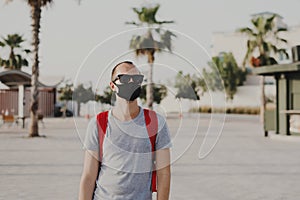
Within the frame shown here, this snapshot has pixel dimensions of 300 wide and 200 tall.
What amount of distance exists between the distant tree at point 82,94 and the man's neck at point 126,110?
7.7 inches

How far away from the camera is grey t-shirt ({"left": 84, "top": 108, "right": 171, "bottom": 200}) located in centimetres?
267

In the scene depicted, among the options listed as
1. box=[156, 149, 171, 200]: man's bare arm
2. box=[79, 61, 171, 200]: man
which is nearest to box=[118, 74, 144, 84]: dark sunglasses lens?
box=[79, 61, 171, 200]: man

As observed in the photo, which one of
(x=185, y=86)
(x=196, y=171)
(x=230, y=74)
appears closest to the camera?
(x=185, y=86)

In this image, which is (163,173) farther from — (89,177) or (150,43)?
(150,43)

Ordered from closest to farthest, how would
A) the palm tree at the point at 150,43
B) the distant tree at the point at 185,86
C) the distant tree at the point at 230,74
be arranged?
the palm tree at the point at 150,43, the distant tree at the point at 185,86, the distant tree at the point at 230,74

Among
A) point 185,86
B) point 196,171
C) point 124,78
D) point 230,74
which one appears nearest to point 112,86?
point 124,78

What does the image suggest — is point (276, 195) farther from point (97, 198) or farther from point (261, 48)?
point (261, 48)

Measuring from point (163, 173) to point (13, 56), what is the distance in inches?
1894

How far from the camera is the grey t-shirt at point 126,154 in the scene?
8.77 ft

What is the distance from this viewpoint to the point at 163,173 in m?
2.75

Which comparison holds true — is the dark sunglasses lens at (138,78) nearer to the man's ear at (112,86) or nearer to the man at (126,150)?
the man at (126,150)

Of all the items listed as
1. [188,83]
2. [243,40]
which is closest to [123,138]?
[188,83]

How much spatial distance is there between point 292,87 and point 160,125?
56.5ft

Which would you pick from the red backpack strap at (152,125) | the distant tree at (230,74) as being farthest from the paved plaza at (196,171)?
the distant tree at (230,74)
